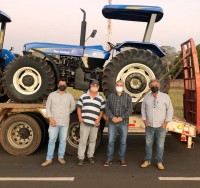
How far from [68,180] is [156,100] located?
205 centimetres

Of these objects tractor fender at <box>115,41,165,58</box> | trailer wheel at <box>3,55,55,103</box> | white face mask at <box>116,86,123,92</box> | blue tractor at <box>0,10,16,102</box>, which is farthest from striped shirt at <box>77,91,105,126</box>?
blue tractor at <box>0,10,16,102</box>

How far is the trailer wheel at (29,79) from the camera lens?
268 inches

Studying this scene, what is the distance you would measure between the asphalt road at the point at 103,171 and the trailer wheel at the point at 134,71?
4.51 feet

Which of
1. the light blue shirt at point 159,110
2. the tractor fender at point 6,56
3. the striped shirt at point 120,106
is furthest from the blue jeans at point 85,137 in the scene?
the tractor fender at point 6,56

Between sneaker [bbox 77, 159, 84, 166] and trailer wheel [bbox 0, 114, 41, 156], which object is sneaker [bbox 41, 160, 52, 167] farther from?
trailer wheel [bbox 0, 114, 41, 156]

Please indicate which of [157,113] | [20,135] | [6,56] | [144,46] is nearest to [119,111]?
[157,113]

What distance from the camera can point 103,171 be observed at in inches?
223

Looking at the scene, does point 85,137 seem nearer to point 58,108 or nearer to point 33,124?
point 58,108

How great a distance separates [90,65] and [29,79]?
4.59 ft

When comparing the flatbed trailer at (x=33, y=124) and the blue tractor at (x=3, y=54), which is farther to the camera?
the blue tractor at (x=3, y=54)

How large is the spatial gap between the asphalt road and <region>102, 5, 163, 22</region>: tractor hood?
2.99 meters

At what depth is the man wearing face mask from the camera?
604cm

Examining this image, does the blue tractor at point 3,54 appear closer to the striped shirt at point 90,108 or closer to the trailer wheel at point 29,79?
the trailer wheel at point 29,79

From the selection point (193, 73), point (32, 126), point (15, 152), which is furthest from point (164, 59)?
point (15, 152)
